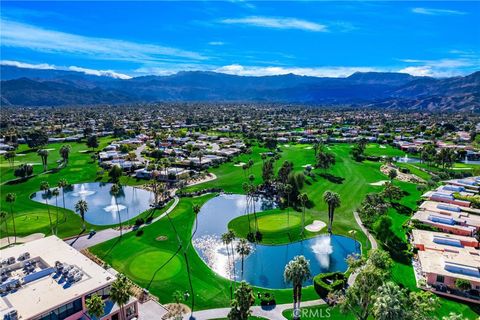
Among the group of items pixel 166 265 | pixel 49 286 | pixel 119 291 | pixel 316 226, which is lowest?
pixel 166 265

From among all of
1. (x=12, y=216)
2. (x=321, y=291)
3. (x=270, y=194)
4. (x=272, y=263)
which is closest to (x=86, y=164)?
(x=12, y=216)

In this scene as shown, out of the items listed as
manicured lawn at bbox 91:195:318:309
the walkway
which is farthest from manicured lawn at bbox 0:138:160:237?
the walkway

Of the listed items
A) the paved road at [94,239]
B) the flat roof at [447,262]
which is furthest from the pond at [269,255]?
the paved road at [94,239]

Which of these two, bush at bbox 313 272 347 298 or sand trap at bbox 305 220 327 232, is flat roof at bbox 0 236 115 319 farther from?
sand trap at bbox 305 220 327 232

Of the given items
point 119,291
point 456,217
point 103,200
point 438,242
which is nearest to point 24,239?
point 103,200

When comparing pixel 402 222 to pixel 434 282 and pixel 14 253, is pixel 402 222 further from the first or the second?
pixel 14 253

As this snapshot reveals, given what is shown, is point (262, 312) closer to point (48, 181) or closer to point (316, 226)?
point (316, 226)
